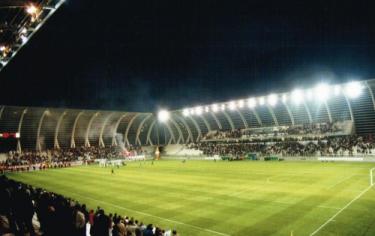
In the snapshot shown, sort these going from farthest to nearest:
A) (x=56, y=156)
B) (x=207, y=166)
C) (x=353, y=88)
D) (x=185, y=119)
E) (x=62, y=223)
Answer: (x=185, y=119)
(x=56, y=156)
(x=207, y=166)
(x=353, y=88)
(x=62, y=223)

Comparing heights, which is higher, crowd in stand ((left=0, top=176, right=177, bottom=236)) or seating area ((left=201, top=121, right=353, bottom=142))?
seating area ((left=201, top=121, right=353, bottom=142))

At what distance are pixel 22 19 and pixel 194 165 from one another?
29978mm

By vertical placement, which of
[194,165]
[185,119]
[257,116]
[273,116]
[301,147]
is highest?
[185,119]

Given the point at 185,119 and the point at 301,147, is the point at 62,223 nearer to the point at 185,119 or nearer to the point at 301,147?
the point at 301,147

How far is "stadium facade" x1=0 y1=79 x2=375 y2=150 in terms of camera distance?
151 feet

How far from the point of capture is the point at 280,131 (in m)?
55.5

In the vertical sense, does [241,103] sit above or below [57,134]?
above

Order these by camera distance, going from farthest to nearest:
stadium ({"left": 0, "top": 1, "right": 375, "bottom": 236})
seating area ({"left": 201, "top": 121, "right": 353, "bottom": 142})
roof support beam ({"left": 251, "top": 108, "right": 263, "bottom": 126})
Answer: roof support beam ({"left": 251, "top": 108, "right": 263, "bottom": 126}) < seating area ({"left": 201, "top": 121, "right": 353, "bottom": 142}) < stadium ({"left": 0, "top": 1, "right": 375, "bottom": 236})

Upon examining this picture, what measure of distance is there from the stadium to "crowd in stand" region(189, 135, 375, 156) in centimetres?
25

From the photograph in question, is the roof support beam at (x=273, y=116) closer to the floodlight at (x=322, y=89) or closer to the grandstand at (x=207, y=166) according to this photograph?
the grandstand at (x=207, y=166)

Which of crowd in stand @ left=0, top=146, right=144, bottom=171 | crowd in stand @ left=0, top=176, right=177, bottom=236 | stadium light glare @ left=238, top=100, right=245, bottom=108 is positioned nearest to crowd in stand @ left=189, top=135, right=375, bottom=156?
stadium light glare @ left=238, top=100, right=245, bottom=108

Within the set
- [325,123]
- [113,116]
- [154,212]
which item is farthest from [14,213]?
[113,116]

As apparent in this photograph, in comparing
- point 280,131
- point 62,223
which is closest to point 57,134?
point 280,131

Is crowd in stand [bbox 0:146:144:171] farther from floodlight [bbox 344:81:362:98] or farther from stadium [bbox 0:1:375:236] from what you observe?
floodlight [bbox 344:81:362:98]
